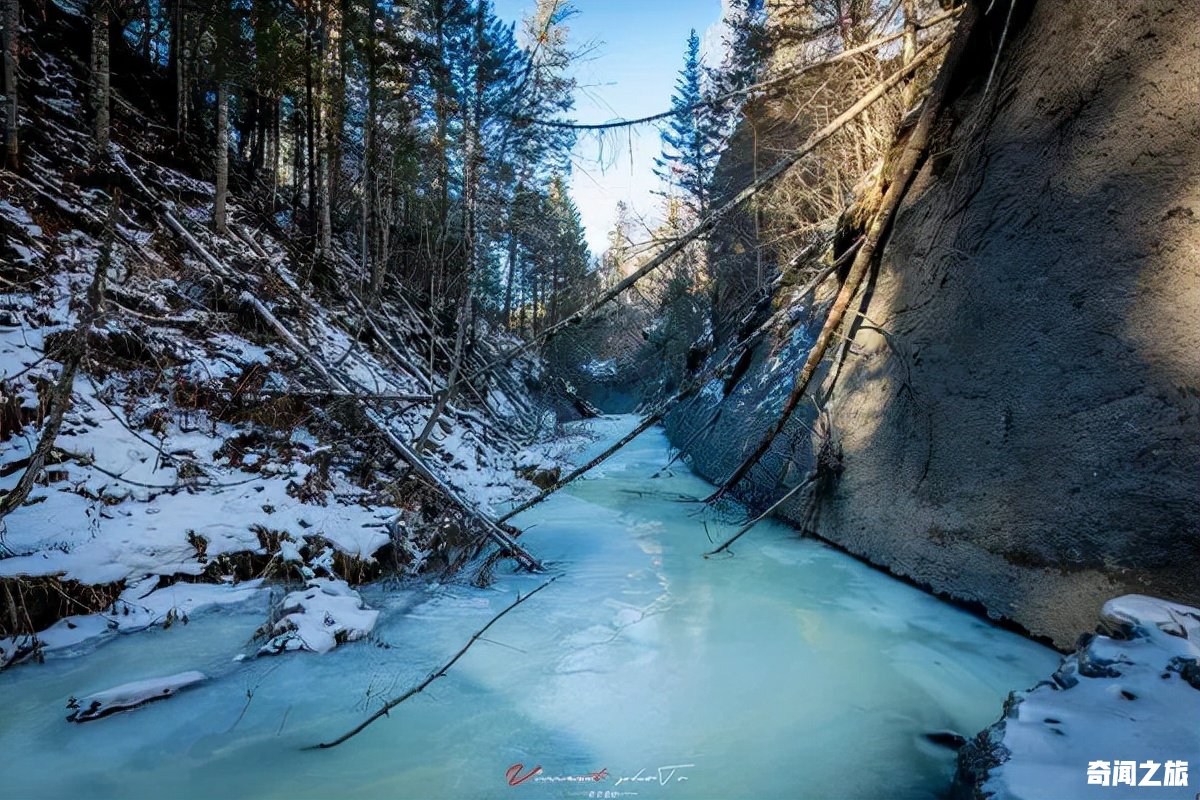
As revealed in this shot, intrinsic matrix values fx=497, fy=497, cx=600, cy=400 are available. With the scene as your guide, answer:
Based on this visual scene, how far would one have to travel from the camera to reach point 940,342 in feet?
12.9

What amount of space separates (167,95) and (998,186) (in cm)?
1721

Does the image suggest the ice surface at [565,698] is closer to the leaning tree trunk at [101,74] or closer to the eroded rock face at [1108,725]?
the eroded rock face at [1108,725]

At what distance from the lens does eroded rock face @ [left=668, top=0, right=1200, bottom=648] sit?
2.54 m

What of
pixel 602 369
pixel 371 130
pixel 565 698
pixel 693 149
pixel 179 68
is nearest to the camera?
pixel 565 698

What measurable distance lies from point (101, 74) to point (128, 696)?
9.55m

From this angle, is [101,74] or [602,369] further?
[602,369]

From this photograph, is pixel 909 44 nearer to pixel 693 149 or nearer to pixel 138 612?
pixel 138 612

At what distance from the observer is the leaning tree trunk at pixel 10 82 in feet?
19.4

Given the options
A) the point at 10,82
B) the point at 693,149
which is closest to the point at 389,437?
the point at 10,82

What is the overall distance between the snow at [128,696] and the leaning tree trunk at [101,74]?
8280 millimetres

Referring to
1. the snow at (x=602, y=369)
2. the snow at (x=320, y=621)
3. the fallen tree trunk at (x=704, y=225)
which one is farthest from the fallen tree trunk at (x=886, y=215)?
the snow at (x=602, y=369)

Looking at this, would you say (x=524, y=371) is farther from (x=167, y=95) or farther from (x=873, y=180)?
(x=873, y=180)

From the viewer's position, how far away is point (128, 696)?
8.11 ft

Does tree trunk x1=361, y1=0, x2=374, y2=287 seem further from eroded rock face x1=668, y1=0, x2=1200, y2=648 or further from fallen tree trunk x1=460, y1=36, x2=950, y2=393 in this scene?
eroded rock face x1=668, y1=0, x2=1200, y2=648
